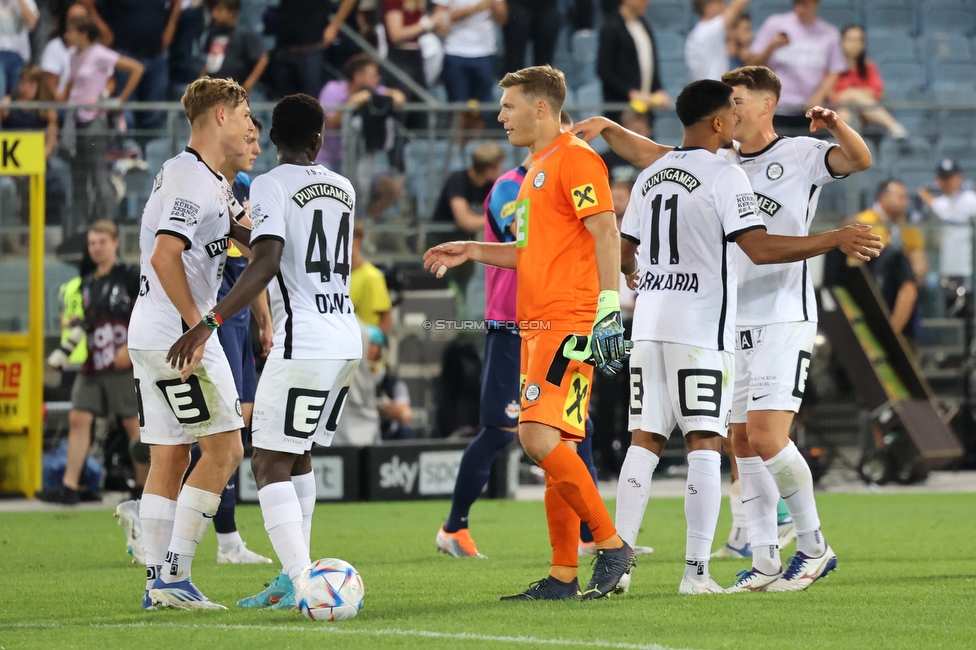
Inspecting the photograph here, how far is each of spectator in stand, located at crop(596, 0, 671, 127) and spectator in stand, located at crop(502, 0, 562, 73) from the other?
1132 millimetres

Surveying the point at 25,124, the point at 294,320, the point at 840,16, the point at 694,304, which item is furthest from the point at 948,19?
the point at 294,320

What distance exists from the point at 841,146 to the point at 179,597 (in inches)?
152

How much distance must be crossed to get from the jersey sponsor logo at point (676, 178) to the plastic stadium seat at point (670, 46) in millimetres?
12838

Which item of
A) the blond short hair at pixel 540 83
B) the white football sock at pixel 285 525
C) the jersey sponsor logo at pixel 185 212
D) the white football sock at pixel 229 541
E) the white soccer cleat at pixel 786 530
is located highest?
the blond short hair at pixel 540 83

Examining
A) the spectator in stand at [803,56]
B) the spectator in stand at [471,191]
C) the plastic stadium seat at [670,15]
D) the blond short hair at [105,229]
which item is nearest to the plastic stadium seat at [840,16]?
the plastic stadium seat at [670,15]

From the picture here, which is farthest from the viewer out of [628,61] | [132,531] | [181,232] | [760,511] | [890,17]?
[890,17]

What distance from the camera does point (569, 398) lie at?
5883 millimetres

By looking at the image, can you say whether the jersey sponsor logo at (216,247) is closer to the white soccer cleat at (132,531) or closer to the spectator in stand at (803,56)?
the white soccer cleat at (132,531)

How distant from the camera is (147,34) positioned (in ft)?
52.7

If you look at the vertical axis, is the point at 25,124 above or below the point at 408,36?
below

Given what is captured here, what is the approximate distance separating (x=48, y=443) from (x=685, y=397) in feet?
28.0

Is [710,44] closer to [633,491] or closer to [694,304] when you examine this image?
[694,304]

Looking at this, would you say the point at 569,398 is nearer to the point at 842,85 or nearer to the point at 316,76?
the point at 316,76

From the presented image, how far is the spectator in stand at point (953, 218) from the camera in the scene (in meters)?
14.9
